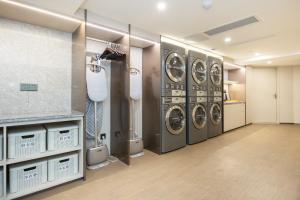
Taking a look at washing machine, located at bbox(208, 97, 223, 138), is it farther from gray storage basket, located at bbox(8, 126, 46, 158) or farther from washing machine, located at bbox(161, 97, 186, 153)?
gray storage basket, located at bbox(8, 126, 46, 158)

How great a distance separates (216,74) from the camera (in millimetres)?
4504

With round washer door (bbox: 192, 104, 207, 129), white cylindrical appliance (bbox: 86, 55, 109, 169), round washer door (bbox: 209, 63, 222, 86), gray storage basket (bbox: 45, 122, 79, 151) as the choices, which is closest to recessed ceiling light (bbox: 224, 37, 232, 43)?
round washer door (bbox: 209, 63, 222, 86)

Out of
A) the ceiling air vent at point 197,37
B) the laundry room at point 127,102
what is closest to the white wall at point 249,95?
the laundry room at point 127,102

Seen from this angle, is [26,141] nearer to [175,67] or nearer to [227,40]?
[175,67]

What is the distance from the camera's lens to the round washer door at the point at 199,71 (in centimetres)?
380

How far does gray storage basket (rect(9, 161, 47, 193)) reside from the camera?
1.79 metres

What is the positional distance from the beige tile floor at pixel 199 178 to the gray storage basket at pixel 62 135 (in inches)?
19.6

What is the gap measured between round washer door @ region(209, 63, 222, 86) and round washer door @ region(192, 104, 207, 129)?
0.87 metres

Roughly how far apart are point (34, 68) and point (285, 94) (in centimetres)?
782

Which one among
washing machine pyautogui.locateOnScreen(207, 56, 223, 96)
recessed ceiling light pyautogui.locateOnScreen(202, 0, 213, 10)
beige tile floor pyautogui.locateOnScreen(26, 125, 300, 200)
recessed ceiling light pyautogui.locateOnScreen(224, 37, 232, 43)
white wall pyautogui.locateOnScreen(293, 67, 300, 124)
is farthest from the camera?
white wall pyautogui.locateOnScreen(293, 67, 300, 124)

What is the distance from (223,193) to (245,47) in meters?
3.52

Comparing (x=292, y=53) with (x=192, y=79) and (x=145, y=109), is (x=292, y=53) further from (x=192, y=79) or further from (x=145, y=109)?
(x=145, y=109)

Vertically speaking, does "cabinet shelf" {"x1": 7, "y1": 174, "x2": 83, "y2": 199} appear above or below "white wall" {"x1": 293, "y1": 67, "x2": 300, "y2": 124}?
below

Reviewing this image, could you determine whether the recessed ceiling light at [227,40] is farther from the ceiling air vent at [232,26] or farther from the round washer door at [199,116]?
the round washer door at [199,116]
